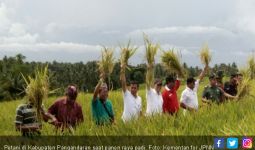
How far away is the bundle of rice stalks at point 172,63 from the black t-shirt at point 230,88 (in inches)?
75.4

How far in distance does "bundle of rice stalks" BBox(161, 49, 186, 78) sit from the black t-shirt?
1.92 m

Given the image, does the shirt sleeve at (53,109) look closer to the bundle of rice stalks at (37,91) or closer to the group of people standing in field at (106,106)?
the group of people standing in field at (106,106)

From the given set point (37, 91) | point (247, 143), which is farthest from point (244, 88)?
point (37, 91)

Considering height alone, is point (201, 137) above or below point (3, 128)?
above

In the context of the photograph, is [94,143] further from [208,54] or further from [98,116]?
[208,54]

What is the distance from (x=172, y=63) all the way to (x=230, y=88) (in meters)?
2.29

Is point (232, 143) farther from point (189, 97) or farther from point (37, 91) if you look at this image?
point (189, 97)

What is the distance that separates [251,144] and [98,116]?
2.78 m

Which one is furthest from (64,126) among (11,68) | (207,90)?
(11,68)

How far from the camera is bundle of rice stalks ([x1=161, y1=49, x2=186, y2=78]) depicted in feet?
34.6

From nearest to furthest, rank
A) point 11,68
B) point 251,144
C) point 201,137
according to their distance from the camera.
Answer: point 251,144 < point 201,137 < point 11,68

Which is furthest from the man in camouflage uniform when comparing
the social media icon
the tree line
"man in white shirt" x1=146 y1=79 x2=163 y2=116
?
the tree line

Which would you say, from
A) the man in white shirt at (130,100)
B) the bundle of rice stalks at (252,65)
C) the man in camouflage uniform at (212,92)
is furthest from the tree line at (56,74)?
the man in white shirt at (130,100)

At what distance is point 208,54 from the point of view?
1135 cm
